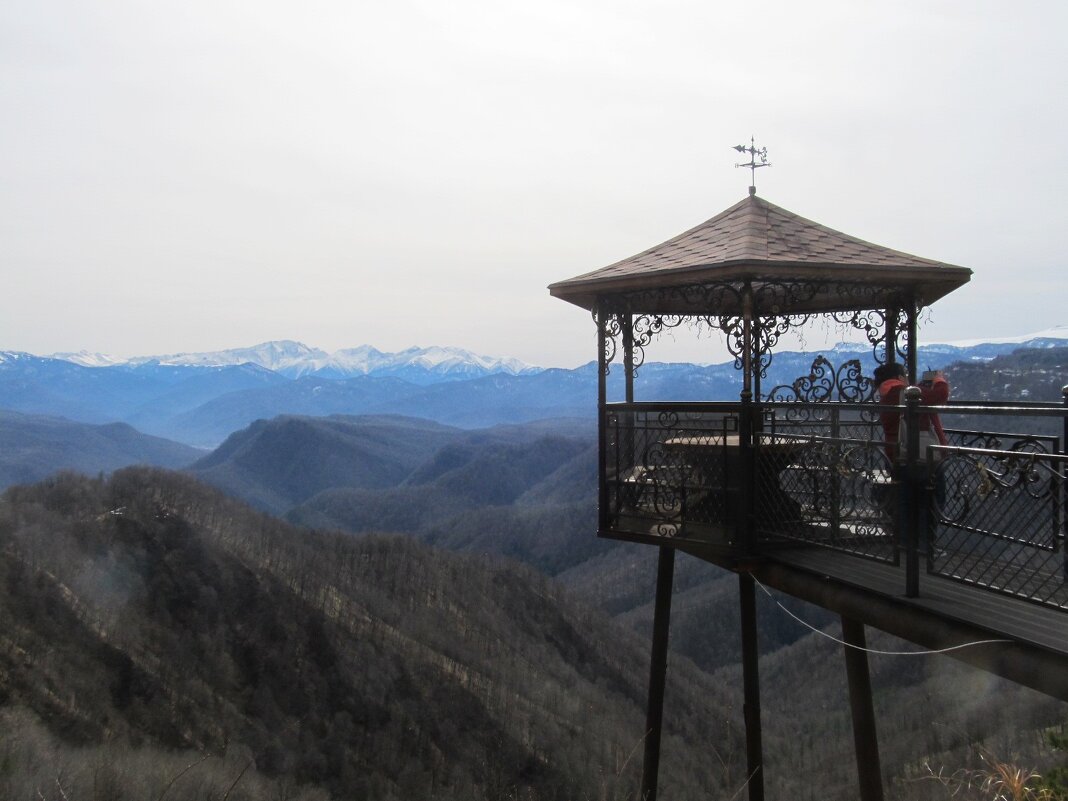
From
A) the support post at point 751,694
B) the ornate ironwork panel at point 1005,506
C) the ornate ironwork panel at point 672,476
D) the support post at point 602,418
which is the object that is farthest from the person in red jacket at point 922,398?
the support post at point 602,418

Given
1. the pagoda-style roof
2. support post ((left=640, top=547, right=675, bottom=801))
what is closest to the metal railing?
the pagoda-style roof

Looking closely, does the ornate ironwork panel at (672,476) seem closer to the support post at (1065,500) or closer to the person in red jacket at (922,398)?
the person in red jacket at (922,398)

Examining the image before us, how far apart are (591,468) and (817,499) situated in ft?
424

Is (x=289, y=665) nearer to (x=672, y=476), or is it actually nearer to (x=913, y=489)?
(x=672, y=476)

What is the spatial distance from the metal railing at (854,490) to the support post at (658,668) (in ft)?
4.03

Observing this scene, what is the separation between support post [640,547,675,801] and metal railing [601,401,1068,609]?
123 centimetres

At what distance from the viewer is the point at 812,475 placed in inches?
264

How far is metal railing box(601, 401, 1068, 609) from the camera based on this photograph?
17.0ft

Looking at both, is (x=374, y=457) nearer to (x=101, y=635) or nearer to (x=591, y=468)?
(x=591, y=468)

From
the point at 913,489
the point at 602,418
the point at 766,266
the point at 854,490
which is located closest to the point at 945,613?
the point at 913,489

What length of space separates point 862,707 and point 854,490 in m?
2.11

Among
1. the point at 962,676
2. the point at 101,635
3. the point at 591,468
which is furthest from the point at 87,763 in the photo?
the point at 591,468

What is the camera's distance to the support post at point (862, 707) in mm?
7191

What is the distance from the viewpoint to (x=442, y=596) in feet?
167
